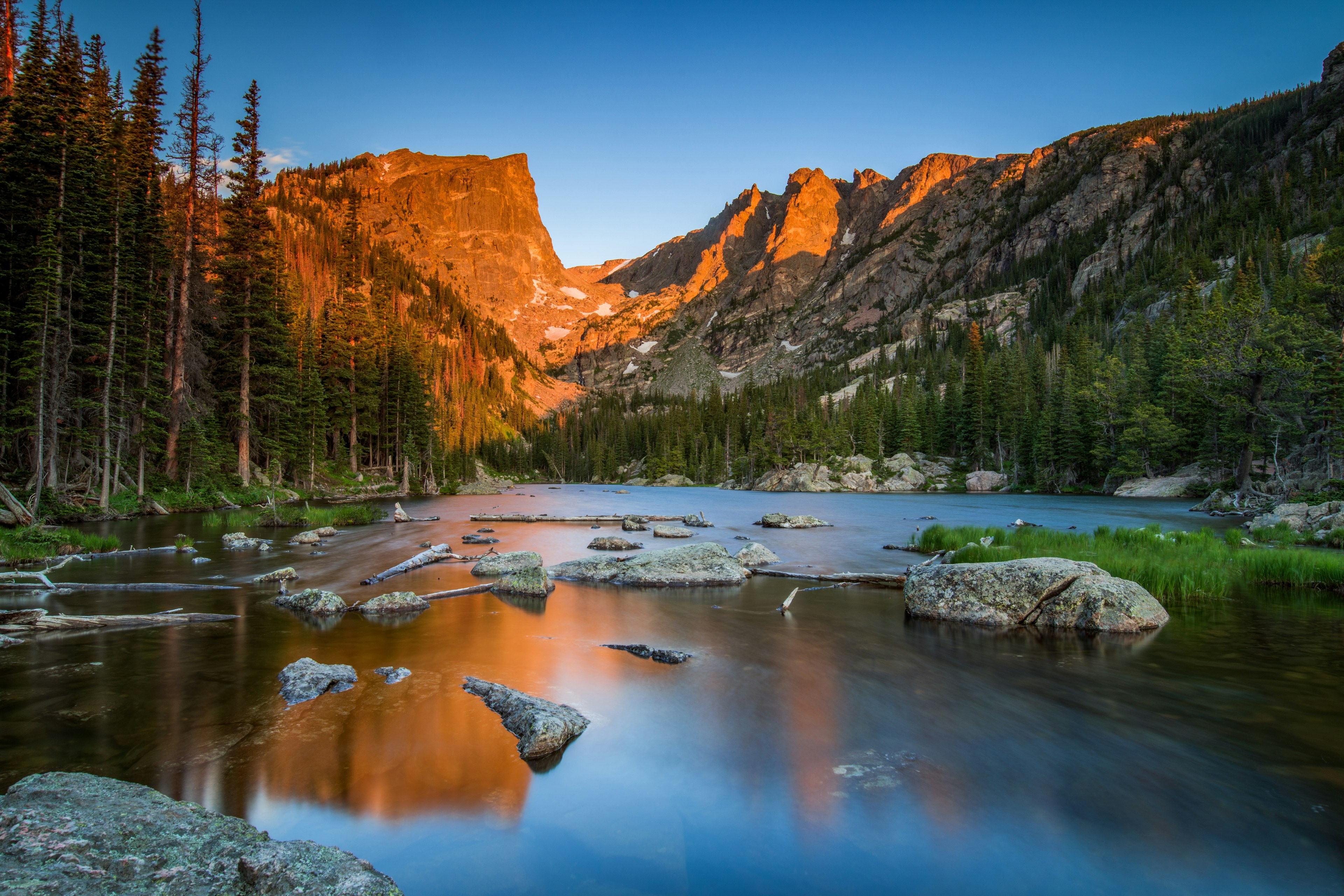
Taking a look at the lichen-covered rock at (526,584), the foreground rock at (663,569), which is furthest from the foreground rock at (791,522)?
the lichen-covered rock at (526,584)

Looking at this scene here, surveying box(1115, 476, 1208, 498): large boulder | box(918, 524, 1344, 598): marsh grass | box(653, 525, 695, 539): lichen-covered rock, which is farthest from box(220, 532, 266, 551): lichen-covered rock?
box(1115, 476, 1208, 498): large boulder

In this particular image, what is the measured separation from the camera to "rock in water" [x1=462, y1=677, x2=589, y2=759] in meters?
6.34

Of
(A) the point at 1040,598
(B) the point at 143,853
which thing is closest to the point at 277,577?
(B) the point at 143,853

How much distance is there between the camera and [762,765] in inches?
247

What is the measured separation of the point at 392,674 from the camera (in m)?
8.69

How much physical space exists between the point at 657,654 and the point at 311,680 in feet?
17.5

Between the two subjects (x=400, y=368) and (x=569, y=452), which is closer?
(x=400, y=368)

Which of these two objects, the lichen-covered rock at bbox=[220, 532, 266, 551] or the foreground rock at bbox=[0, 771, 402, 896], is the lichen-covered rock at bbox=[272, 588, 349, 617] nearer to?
the foreground rock at bbox=[0, 771, 402, 896]

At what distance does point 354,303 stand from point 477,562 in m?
50.2

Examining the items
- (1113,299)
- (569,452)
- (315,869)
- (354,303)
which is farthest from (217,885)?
(1113,299)

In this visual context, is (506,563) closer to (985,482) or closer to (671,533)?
Answer: (671,533)

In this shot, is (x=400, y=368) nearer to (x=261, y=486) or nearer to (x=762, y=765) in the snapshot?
(x=261, y=486)

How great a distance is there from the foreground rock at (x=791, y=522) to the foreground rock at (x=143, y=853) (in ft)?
95.5

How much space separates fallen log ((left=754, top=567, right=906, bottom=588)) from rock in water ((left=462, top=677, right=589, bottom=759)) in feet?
31.6
